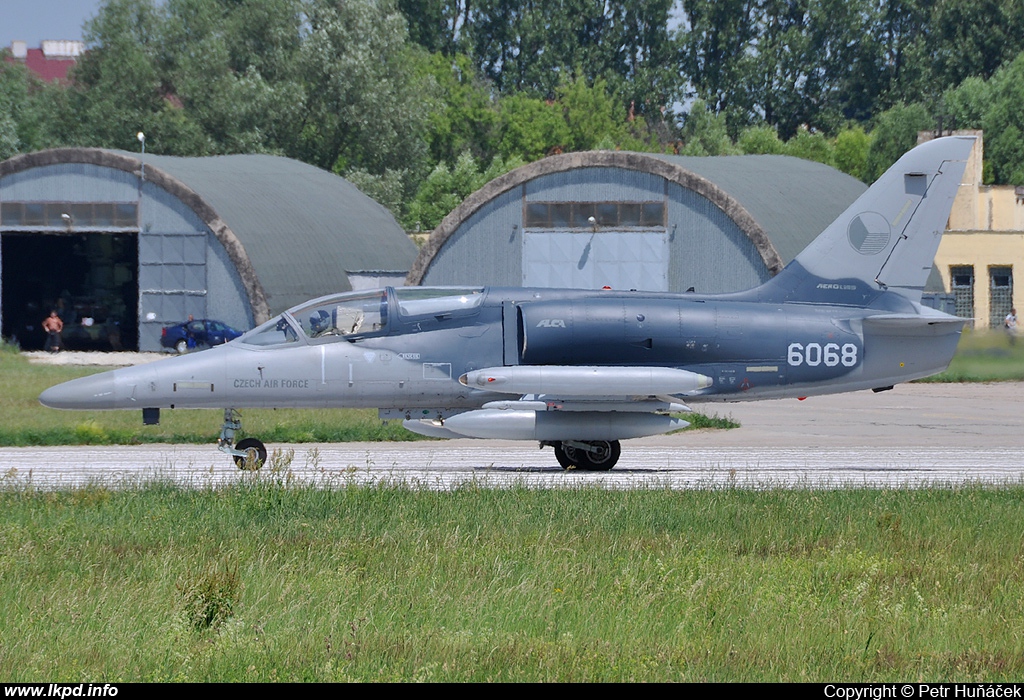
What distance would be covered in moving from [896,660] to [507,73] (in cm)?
10963

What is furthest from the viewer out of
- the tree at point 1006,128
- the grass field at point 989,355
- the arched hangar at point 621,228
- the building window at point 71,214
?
the tree at point 1006,128

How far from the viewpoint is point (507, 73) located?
11456cm

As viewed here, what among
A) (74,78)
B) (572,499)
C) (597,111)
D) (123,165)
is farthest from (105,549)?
(597,111)

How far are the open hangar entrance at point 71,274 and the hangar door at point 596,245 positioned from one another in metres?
14.4

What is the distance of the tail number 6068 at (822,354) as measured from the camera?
17609mm

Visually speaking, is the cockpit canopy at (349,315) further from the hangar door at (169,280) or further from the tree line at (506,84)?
the tree line at (506,84)

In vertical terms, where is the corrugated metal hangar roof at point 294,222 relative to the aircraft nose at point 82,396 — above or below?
above

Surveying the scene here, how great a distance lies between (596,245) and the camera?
39.9m

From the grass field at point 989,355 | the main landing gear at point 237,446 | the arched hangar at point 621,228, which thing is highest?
the arched hangar at point 621,228

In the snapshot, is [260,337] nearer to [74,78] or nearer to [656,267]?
[656,267]

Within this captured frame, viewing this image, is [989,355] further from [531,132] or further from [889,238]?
[531,132]

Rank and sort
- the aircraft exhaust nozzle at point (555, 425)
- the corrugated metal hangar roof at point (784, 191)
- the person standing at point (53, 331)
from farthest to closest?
1. the person standing at point (53, 331)
2. the corrugated metal hangar roof at point (784, 191)
3. the aircraft exhaust nozzle at point (555, 425)

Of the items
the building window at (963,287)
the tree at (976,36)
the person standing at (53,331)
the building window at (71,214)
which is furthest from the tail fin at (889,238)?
the tree at (976,36)

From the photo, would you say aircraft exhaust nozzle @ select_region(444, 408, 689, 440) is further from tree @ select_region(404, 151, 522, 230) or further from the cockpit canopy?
tree @ select_region(404, 151, 522, 230)
